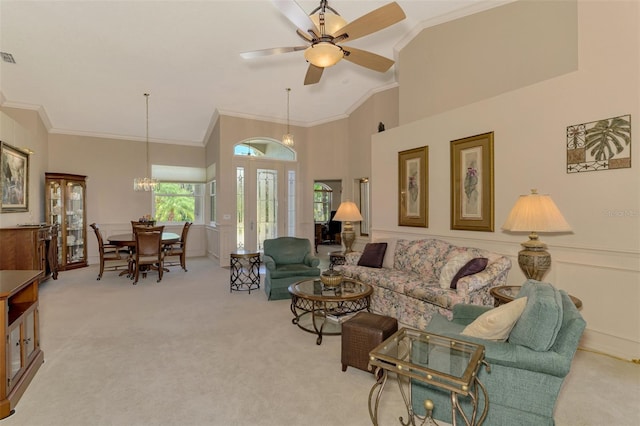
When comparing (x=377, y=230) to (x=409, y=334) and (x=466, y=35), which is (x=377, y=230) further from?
(x=409, y=334)

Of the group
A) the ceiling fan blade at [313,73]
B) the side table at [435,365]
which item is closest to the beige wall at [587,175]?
the ceiling fan blade at [313,73]

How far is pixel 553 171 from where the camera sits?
3350 mm

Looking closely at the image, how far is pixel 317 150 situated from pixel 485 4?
4.59 m

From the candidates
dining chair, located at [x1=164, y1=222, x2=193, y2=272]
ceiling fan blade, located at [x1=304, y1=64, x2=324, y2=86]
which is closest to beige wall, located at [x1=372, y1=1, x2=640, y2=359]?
ceiling fan blade, located at [x1=304, y1=64, x2=324, y2=86]

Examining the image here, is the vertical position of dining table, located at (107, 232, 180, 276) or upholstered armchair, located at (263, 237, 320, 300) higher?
dining table, located at (107, 232, 180, 276)

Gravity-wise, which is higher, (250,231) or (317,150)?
(317,150)

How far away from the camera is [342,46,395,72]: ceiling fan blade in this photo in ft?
10.8

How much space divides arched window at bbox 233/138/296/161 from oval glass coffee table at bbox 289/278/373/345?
184 inches

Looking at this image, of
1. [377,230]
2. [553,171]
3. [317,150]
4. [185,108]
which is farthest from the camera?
[317,150]

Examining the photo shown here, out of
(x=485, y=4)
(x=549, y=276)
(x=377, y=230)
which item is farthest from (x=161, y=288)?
(x=485, y=4)

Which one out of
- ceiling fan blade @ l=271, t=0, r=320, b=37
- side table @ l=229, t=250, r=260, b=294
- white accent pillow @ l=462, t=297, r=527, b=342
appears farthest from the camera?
side table @ l=229, t=250, r=260, b=294

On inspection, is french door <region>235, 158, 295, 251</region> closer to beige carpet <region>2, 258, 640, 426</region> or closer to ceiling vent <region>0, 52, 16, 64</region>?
beige carpet <region>2, 258, 640, 426</region>

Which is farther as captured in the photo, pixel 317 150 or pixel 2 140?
pixel 317 150

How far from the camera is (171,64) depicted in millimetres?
5152
